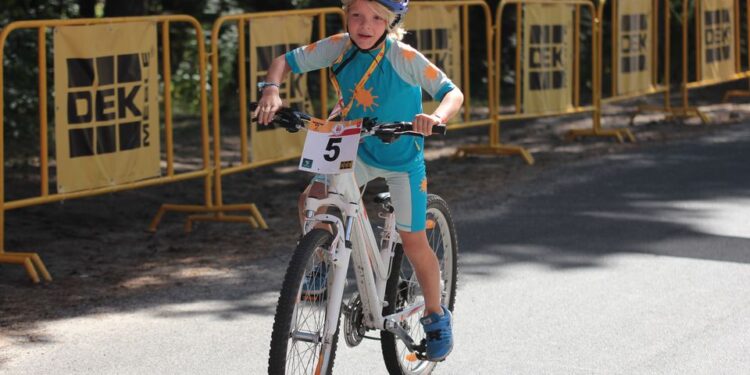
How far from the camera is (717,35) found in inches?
677

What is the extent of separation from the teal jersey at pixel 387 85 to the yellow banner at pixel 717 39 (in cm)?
1235

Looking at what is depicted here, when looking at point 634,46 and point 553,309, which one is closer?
point 553,309

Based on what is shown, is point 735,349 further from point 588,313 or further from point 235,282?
point 235,282

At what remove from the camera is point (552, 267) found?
7930 millimetres

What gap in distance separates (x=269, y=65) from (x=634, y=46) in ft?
21.5

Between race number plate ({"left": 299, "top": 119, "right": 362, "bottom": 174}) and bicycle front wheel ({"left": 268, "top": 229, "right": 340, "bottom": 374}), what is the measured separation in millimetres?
231

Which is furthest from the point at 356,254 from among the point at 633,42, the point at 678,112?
the point at 678,112

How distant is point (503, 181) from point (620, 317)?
4797 mm

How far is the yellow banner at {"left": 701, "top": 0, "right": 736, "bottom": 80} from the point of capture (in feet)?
55.3

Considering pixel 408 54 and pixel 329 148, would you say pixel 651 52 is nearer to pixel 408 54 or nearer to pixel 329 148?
pixel 408 54

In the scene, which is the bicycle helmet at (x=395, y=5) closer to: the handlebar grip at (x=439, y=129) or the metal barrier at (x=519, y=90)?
the handlebar grip at (x=439, y=129)

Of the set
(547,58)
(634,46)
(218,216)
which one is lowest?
(218,216)

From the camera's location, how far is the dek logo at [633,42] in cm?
1491

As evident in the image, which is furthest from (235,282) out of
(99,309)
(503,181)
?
(503,181)
